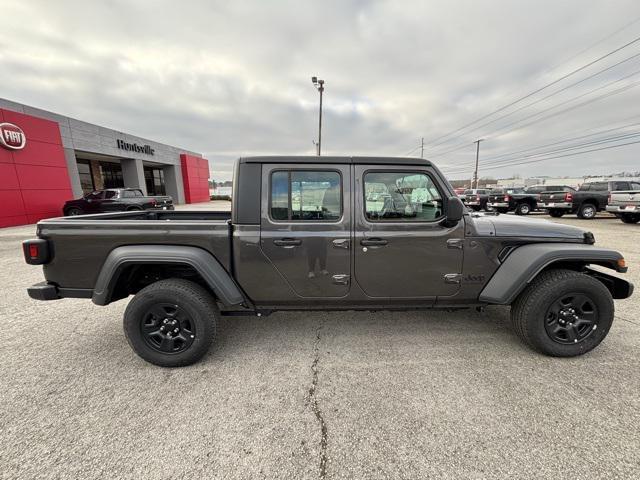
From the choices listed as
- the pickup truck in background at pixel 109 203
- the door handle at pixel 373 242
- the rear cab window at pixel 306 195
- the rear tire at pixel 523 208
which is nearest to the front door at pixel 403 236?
the door handle at pixel 373 242

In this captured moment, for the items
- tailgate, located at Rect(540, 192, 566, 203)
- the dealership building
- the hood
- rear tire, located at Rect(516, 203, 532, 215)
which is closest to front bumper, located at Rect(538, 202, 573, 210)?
tailgate, located at Rect(540, 192, 566, 203)

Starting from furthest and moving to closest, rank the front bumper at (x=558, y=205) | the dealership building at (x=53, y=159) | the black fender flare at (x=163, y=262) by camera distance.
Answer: the front bumper at (x=558, y=205)
the dealership building at (x=53, y=159)
the black fender flare at (x=163, y=262)

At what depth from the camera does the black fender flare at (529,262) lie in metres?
2.57

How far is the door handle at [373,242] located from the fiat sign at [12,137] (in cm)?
1644

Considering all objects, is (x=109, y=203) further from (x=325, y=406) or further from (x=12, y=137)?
(x=325, y=406)

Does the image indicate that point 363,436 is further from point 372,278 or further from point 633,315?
point 633,315

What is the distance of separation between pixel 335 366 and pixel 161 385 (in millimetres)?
1484

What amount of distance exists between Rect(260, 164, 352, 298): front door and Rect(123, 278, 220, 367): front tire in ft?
2.55

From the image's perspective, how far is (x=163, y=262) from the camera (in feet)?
8.14

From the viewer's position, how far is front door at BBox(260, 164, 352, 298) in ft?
8.44

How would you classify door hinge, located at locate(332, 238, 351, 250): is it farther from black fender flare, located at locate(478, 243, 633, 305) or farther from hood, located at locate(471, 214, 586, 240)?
black fender flare, located at locate(478, 243, 633, 305)

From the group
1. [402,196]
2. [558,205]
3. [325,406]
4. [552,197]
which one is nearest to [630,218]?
[558,205]

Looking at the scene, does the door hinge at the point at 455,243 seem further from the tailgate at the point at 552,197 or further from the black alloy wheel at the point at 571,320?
the tailgate at the point at 552,197

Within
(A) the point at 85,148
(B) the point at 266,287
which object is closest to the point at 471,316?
(B) the point at 266,287
